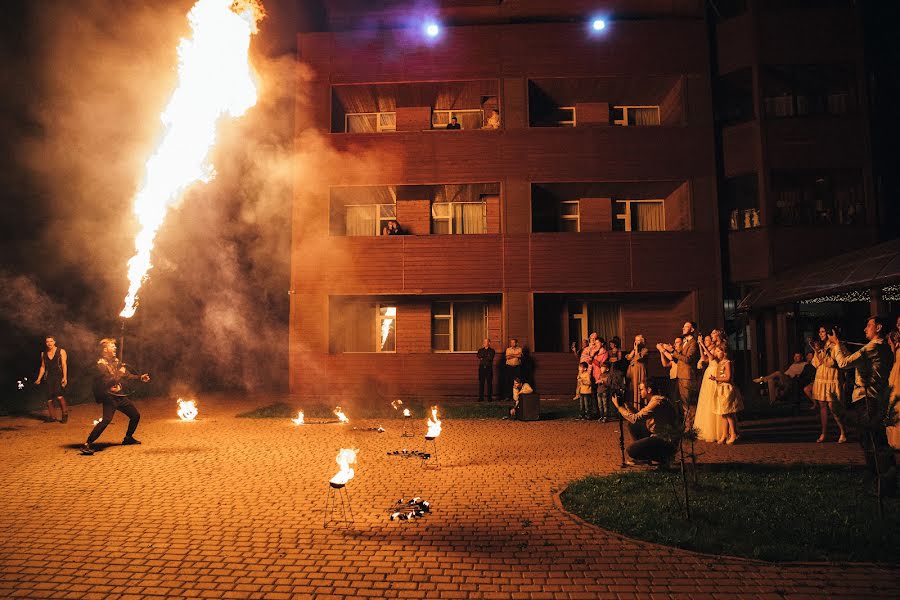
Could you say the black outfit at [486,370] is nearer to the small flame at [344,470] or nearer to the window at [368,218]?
the window at [368,218]

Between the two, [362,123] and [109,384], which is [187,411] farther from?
[362,123]

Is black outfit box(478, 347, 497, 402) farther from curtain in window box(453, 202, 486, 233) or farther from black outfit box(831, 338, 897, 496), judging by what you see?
black outfit box(831, 338, 897, 496)

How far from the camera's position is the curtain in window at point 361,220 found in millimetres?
19672

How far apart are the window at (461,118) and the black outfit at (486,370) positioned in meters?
8.76

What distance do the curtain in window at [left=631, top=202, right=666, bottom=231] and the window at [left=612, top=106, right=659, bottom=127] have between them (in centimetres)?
315

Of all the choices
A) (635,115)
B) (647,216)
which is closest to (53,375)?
(647,216)

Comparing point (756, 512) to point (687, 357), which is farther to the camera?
point (687, 357)

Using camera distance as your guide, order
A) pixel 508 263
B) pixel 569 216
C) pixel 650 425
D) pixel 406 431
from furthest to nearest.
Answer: pixel 569 216, pixel 508 263, pixel 406 431, pixel 650 425

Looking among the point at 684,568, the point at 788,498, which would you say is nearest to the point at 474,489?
the point at 684,568

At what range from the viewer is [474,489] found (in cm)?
690

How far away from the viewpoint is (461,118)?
1966 cm

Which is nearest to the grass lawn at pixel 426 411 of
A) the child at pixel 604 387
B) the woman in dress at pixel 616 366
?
the child at pixel 604 387

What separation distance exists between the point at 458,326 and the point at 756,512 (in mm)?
13503

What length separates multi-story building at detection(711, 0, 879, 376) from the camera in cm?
1662
